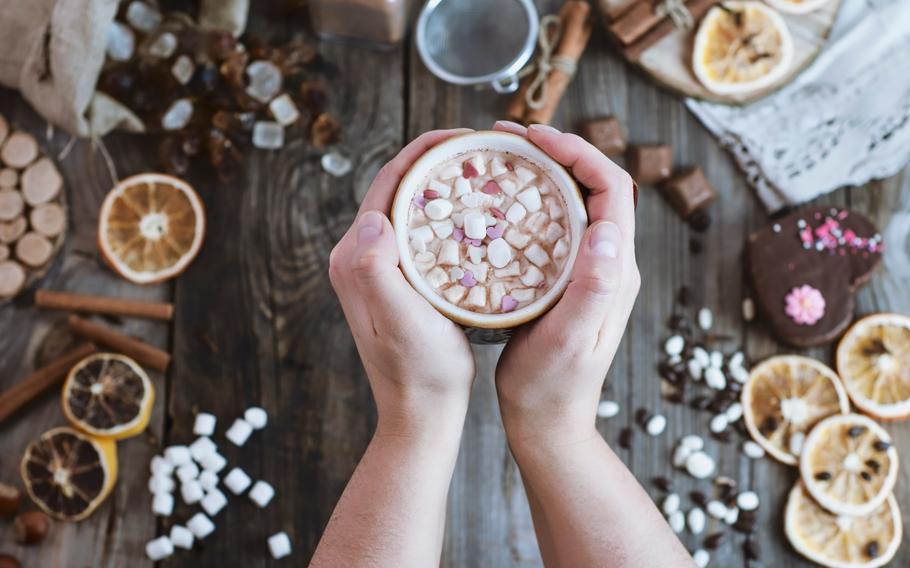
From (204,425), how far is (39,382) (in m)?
0.27

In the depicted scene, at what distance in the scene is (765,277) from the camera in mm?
1411

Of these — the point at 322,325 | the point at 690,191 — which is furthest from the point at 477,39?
the point at 322,325

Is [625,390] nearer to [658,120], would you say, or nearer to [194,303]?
[658,120]

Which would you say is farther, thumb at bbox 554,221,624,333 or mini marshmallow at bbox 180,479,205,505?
mini marshmallow at bbox 180,479,205,505

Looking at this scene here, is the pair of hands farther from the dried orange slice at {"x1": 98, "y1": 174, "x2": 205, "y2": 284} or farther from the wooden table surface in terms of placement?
the dried orange slice at {"x1": 98, "y1": 174, "x2": 205, "y2": 284}

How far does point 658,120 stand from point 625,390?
18.2 inches

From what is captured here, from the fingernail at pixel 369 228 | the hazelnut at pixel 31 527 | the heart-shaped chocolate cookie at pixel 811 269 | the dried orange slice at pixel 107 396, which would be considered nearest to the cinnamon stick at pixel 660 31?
the heart-shaped chocolate cookie at pixel 811 269

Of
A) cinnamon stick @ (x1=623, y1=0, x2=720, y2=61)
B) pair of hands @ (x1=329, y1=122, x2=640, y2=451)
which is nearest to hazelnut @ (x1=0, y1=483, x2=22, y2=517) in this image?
pair of hands @ (x1=329, y1=122, x2=640, y2=451)

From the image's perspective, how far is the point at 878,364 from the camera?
1396mm

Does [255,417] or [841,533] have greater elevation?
[841,533]

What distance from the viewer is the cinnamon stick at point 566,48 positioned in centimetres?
142

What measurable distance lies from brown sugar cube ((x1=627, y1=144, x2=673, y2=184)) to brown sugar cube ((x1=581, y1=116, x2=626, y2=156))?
0.11ft

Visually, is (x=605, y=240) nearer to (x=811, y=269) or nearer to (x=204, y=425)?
(x=811, y=269)

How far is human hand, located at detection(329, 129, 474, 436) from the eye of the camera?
2.88 ft
